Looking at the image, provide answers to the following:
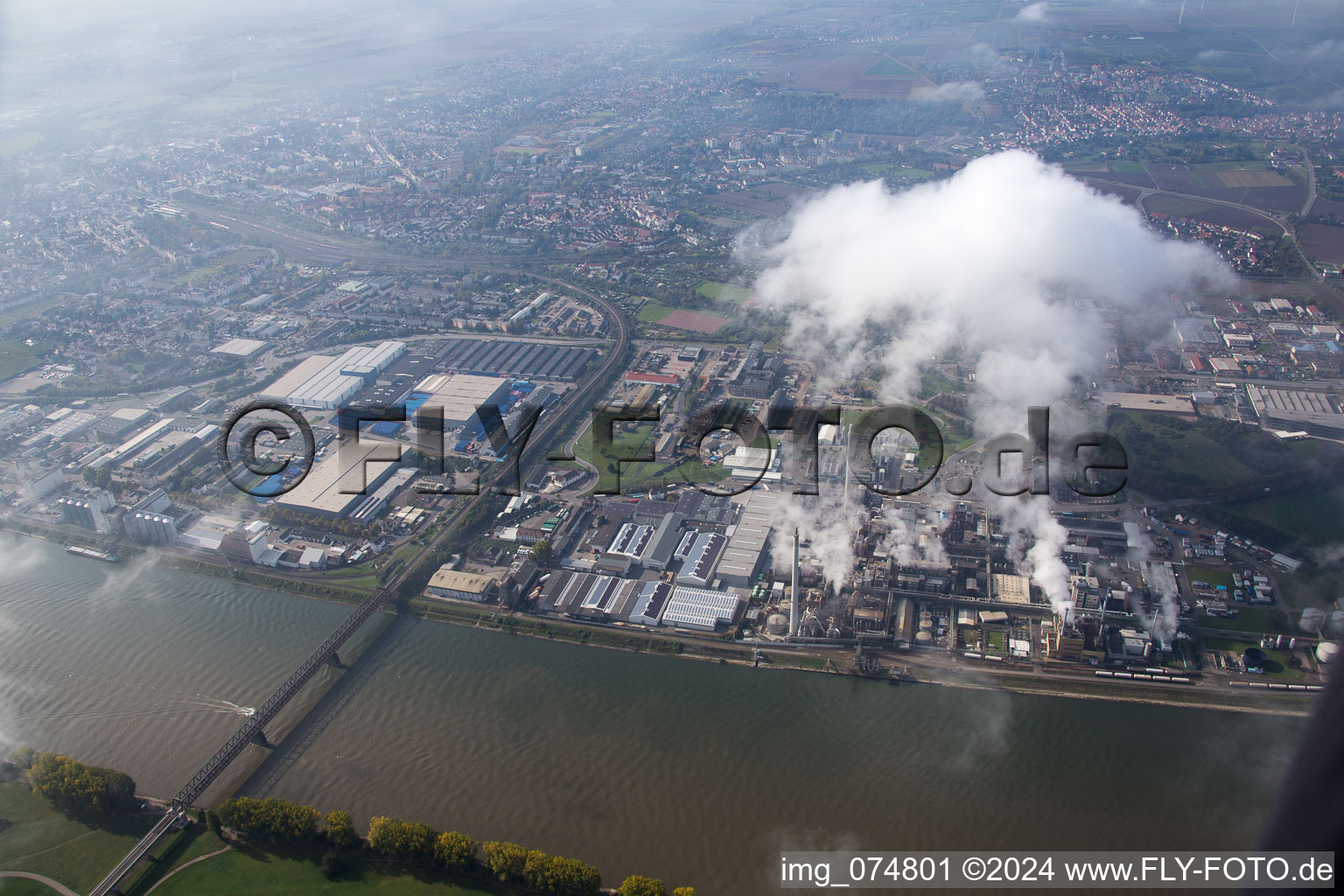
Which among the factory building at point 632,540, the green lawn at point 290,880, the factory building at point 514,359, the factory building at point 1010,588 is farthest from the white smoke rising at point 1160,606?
the factory building at point 514,359

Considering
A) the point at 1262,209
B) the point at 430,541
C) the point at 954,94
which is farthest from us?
the point at 954,94

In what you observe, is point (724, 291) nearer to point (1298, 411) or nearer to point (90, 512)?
point (1298, 411)

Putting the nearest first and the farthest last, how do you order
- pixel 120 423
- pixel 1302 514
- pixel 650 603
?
pixel 650 603, pixel 1302 514, pixel 120 423

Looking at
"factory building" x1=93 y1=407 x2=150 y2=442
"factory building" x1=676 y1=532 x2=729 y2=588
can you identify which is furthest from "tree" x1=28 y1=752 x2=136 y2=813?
"factory building" x1=93 y1=407 x2=150 y2=442

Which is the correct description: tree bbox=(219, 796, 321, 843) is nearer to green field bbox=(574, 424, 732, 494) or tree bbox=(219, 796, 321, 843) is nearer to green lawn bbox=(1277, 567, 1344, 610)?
green field bbox=(574, 424, 732, 494)

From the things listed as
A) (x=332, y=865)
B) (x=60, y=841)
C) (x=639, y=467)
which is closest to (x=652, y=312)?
(x=639, y=467)

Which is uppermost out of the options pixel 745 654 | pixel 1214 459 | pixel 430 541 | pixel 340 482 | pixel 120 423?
pixel 120 423

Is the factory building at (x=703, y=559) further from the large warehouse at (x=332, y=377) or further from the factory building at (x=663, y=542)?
the large warehouse at (x=332, y=377)
